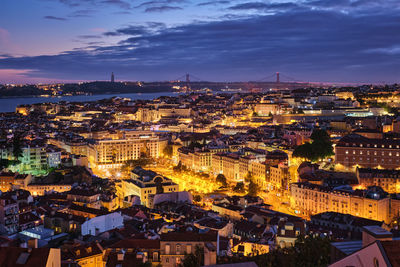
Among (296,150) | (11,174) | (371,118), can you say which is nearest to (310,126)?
(371,118)

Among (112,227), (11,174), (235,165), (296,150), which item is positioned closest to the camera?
(112,227)

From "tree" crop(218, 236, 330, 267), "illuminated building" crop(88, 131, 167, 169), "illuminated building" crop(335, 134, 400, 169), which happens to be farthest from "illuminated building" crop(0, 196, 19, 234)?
"illuminated building" crop(88, 131, 167, 169)

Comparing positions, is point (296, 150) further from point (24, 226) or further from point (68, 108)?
point (68, 108)

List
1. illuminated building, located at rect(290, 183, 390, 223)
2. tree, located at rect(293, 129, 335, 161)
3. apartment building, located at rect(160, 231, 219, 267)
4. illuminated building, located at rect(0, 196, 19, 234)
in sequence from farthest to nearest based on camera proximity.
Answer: tree, located at rect(293, 129, 335, 161)
illuminated building, located at rect(290, 183, 390, 223)
illuminated building, located at rect(0, 196, 19, 234)
apartment building, located at rect(160, 231, 219, 267)

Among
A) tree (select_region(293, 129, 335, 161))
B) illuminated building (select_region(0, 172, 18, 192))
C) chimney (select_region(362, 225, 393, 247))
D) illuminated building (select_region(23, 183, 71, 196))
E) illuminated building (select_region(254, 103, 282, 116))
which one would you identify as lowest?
illuminated building (select_region(23, 183, 71, 196))

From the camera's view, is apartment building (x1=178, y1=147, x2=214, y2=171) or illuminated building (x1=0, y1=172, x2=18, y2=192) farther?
apartment building (x1=178, y1=147, x2=214, y2=171)

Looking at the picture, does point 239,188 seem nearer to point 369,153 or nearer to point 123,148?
point 369,153

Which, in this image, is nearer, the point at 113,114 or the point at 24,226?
the point at 24,226

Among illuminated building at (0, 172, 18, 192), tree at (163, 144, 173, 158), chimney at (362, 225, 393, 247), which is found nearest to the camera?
chimney at (362, 225, 393, 247)

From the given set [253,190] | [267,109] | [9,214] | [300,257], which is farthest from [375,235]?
[267,109]

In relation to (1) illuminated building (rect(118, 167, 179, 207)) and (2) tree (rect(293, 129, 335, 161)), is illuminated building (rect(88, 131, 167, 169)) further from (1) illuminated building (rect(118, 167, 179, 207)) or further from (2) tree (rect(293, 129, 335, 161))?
(2) tree (rect(293, 129, 335, 161))
